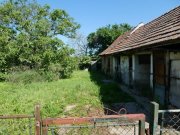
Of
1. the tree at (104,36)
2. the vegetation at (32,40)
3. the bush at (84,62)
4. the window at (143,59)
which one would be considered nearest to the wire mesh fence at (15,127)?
the window at (143,59)

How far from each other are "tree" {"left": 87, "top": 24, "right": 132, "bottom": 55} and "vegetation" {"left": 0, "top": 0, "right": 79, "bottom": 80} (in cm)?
2293

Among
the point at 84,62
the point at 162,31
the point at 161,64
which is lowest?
the point at 161,64

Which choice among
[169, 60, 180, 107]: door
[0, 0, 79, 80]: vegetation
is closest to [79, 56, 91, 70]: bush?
[0, 0, 79, 80]: vegetation

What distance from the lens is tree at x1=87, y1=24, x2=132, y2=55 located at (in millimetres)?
46969

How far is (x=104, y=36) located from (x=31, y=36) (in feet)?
85.7

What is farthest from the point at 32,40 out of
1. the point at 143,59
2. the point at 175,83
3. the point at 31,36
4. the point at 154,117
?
the point at 154,117

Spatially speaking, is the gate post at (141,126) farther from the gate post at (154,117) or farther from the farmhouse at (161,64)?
the farmhouse at (161,64)

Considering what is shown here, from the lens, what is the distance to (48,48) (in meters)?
22.9

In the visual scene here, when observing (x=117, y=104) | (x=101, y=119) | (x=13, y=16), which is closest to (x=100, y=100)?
(x=117, y=104)

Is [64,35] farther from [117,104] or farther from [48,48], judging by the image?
[117,104]

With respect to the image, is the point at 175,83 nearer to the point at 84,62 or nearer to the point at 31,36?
the point at 31,36

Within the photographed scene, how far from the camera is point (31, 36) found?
22.8 m

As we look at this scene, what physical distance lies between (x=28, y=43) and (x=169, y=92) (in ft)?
47.6

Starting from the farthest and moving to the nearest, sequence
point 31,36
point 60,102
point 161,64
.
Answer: point 31,36 < point 60,102 < point 161,64
